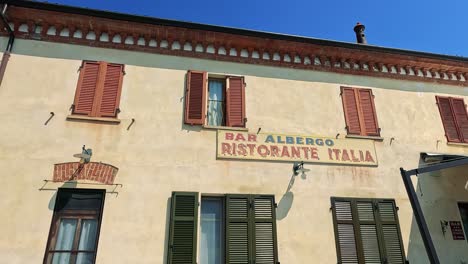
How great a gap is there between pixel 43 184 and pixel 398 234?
25.3 feet

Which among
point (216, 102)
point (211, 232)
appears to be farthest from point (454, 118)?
point (211, 232)

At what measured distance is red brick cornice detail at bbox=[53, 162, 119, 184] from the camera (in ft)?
24.4

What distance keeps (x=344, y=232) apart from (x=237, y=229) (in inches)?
95.9

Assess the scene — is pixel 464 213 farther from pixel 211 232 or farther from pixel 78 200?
pixel 78 200

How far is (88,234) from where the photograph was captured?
7219 millimetres

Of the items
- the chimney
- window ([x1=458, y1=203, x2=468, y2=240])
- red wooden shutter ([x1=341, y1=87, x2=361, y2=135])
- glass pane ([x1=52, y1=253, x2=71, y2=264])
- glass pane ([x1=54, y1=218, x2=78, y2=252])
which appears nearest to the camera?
glass pane ([x1=52, y1=253, x2=71, y2=264])

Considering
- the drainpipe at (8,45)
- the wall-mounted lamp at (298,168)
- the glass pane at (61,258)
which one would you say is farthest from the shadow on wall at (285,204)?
the drainpipe at (8,45)

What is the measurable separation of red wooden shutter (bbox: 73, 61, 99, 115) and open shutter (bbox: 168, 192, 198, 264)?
2.80 meters

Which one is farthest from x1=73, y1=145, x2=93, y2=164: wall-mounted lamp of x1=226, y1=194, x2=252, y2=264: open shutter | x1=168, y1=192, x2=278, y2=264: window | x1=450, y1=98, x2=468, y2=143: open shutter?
x1=450, y1=98, x2=468, y2=143: open shutter

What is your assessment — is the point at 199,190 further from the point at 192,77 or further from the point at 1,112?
the point at 1,112

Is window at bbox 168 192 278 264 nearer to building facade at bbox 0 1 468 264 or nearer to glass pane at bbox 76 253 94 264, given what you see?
building facade at bbox 0 1 468 264

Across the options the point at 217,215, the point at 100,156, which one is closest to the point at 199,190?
the point at 217,215

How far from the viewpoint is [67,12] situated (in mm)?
8531

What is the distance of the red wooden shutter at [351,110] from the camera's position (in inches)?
364
